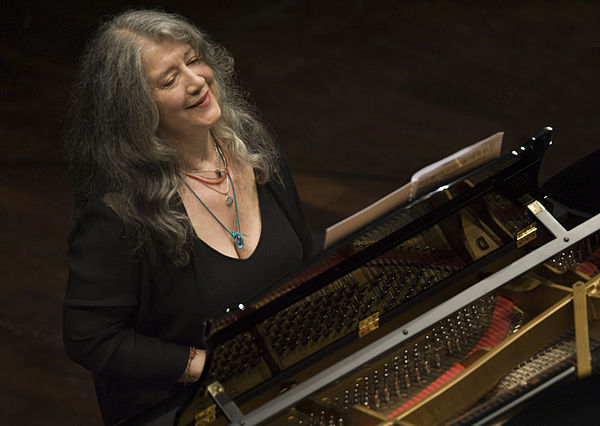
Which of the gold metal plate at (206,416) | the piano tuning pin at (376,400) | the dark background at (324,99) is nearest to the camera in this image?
the gold metal plate at (206,416)

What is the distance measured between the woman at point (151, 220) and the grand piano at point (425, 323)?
203 mm

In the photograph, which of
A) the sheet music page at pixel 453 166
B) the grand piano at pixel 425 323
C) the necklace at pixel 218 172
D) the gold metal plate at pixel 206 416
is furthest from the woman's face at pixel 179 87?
the gold metal plate at pixel 206 416

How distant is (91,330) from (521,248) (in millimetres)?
1259

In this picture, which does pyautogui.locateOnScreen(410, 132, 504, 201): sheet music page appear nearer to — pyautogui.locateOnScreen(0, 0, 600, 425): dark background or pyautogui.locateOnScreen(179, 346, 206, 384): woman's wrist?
pyautogui.locateOnScreen(179, 346, 206, 384): woman's wrist

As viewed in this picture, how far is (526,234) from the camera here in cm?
238

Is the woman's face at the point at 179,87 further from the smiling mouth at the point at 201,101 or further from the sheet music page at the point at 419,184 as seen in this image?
the sheet music page at the point at 419,184

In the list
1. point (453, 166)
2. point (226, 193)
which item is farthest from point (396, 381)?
point (226, 193)

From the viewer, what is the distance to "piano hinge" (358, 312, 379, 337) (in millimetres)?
2164

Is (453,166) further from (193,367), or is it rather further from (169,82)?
(193,367)

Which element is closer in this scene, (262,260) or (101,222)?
(101,222)

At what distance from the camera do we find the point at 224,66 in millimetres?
2525

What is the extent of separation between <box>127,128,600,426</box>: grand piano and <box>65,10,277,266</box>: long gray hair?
399mm

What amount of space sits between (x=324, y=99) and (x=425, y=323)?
3266 millimetres

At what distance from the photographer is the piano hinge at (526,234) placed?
7.80ft
